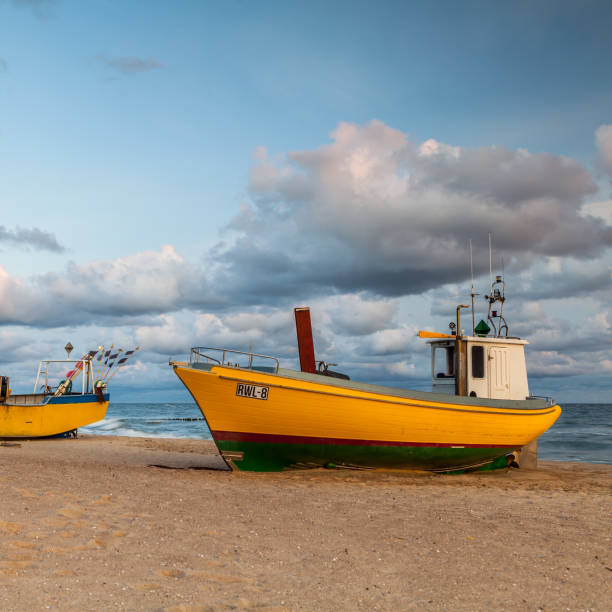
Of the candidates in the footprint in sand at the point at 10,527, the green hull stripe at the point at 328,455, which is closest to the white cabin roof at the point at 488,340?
the green hull stripe at the point at 328,455

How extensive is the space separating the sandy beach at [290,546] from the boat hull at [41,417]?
525 inches

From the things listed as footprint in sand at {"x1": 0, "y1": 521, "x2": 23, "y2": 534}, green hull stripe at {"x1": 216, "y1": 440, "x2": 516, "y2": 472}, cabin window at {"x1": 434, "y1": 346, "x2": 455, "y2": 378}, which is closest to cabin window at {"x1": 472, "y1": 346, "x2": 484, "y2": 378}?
cabin window at {"x1": 434, "y1": 346, "x2": 455, "y2": 378}

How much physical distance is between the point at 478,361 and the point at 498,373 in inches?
24.6

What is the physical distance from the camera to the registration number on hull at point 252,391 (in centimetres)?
1142

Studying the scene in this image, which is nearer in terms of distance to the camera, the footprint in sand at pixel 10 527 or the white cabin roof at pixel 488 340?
the footprint in sand at pixel 10 527

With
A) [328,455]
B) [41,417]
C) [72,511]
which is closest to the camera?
[72,511]

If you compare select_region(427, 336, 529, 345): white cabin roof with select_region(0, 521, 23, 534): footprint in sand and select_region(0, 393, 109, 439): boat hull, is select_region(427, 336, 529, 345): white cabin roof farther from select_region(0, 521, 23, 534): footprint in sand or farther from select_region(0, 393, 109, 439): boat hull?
select_region(0, 393, 109, 439): boat hull

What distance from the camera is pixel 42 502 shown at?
7.74 meters

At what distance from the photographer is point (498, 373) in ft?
48.1

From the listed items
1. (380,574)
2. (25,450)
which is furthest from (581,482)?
(25,450)

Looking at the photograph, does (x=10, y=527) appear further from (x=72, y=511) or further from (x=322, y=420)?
(x=322, y=420)

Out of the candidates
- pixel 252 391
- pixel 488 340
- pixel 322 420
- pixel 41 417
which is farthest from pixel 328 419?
pixel 41 417

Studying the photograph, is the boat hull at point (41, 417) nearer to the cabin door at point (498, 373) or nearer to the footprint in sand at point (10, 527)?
the cabin door at point (498, 373)

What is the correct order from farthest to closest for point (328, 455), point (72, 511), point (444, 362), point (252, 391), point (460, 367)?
point (444, 362) → point (460, 367) → point (328, 455) → point (252, 391) → point (72, 511)
